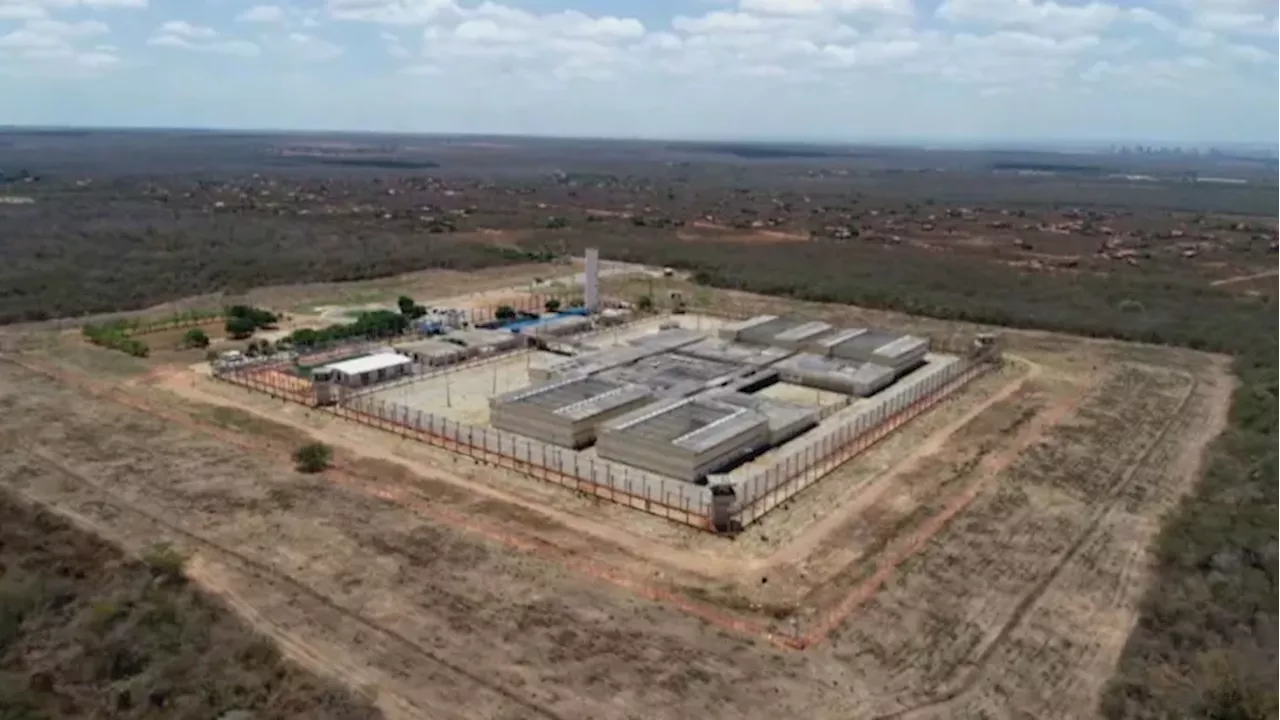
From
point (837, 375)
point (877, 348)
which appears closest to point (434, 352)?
point (837, 375)

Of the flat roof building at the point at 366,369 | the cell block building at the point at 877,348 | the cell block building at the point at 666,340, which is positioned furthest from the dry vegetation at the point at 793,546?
the cell block building at the point at 666,340

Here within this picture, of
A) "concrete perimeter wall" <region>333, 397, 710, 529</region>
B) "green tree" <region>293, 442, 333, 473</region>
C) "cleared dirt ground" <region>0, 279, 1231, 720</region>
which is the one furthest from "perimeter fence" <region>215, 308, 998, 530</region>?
"green tree" <region>293, 442, 333, 473</region>

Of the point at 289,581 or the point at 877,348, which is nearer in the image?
the point at 289,581

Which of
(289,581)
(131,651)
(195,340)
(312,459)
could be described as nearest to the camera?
(131,651)

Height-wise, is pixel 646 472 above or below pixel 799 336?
below

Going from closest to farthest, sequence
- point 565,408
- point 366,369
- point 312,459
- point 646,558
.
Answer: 1. point 646,558
2. point 312,459
3. point 565,408
4. point 366,369

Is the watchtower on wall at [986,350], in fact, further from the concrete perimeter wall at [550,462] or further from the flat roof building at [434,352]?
the flat roof building at [434,352]

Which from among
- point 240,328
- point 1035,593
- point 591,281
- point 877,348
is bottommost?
point 1035,593

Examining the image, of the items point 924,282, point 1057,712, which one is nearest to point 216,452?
point 1057,712

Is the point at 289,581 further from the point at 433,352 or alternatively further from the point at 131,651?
the point at 433,352
